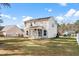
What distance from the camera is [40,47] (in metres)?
2.88

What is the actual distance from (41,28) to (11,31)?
0.33 metres

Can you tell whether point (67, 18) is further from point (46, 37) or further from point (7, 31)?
point (7, 31)

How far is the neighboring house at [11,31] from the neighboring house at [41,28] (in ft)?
0.23

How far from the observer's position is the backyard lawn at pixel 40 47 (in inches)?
112

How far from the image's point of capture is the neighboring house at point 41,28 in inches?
113

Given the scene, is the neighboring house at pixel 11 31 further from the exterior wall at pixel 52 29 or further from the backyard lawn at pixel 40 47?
the exterior wall at pixel 52 29

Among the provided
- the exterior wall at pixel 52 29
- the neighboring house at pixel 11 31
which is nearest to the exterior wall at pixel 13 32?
the neighboring house at pixel 11 31

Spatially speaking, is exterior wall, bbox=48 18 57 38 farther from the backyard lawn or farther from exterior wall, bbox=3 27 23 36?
exterior wall, bbox=3 27 23 36

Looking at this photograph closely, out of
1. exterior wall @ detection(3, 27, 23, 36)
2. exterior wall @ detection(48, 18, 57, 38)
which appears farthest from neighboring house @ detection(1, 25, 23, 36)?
exterior wall @ detection(48, 18, 57, 38)

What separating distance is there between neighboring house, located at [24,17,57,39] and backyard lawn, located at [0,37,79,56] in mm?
66

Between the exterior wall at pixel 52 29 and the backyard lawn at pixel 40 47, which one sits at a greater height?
the exterior wall at pixel 52 29

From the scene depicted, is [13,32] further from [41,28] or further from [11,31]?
[41,28]

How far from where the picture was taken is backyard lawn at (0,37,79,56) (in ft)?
9.36

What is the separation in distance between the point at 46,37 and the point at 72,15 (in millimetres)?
365
